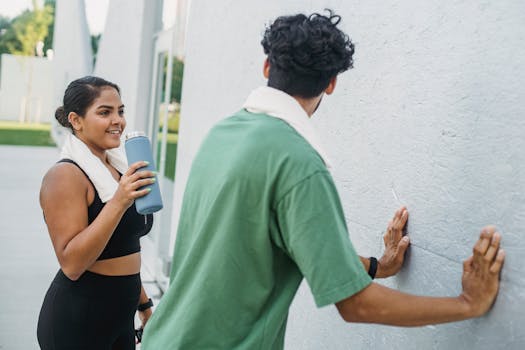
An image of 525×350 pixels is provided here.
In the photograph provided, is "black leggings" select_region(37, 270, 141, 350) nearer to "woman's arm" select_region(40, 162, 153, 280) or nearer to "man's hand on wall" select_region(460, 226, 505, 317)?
"woman's arm" select_region(40, 162, 153, 280)

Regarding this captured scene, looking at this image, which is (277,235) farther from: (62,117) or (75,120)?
(62,117)

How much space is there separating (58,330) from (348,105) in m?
1.48

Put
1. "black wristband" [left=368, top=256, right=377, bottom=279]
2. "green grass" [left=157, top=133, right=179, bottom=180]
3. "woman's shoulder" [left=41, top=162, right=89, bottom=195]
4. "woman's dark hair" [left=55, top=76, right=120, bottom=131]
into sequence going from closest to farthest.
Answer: "black wristband" [left=368, top=256, right=377, bottom=279] < "woman's shoulder" [left=41, top=162, right=89, bottom=195] < "woman's dark hair" [left=55, top=76, right=120, bottom=131] < "green grass" [left=157, top=133, right=179, bottom=180]

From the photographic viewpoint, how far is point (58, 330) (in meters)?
2.67

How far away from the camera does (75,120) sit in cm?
282

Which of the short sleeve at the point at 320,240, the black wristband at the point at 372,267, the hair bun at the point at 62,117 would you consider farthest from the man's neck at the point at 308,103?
the hair bun at the point at 62,117

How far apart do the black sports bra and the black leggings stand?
11 cm

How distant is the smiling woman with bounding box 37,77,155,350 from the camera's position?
8.12 ft

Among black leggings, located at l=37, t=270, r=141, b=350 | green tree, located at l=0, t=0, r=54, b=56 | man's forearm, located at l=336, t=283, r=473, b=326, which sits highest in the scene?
green tree, located at l=0, t=0, r=54, b=56

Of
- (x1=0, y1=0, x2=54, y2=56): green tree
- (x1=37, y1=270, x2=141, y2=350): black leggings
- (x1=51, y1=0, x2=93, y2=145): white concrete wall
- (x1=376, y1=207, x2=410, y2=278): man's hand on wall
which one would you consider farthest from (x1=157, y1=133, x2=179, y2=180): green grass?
(x1=0, y1=0, x2=54, y2=56): green tree

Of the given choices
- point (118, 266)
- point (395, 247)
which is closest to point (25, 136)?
point (118, 266)

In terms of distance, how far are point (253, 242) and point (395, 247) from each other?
840 millimetres

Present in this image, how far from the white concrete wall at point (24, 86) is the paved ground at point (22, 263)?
66.3 feet

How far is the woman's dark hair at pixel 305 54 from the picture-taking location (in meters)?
1.70
